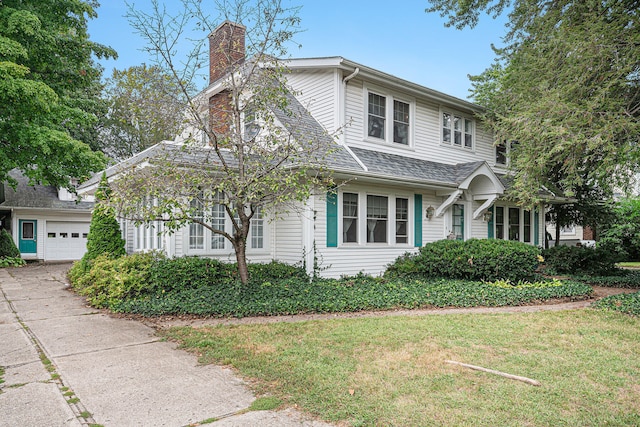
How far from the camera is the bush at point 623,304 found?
25.4ft

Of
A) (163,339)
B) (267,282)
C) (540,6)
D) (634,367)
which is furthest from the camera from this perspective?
(540,6)

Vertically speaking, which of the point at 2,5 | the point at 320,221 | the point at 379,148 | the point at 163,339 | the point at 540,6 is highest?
the point at 2,5

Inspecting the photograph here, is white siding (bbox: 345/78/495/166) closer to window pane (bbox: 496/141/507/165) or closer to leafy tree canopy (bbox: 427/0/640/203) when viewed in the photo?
window pane (bbox: 496/141/507/165)

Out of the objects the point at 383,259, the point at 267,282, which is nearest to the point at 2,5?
the point at 267,282

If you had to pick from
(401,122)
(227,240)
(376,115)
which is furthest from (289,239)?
(401,122)

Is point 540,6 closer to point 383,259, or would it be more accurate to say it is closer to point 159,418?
point 383,259

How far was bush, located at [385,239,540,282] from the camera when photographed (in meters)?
10.1

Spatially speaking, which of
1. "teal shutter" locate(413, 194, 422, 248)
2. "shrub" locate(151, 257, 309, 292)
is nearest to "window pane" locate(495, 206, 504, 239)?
"teal shutter" locate(413, 194, 422, 248)

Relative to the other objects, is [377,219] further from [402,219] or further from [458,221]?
[458,221]

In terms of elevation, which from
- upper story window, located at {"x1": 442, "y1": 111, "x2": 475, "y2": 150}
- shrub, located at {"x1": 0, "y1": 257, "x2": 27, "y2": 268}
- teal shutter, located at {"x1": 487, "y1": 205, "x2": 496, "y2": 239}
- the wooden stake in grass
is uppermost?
upper story window, located at {"x1": 442, "y1": 111, "x2": 475, "y2": 150}

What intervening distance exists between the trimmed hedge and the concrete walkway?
1041 millimetres

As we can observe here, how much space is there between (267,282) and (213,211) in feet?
8.10

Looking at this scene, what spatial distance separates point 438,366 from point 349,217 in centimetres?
653

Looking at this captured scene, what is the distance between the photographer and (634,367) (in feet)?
15.4
